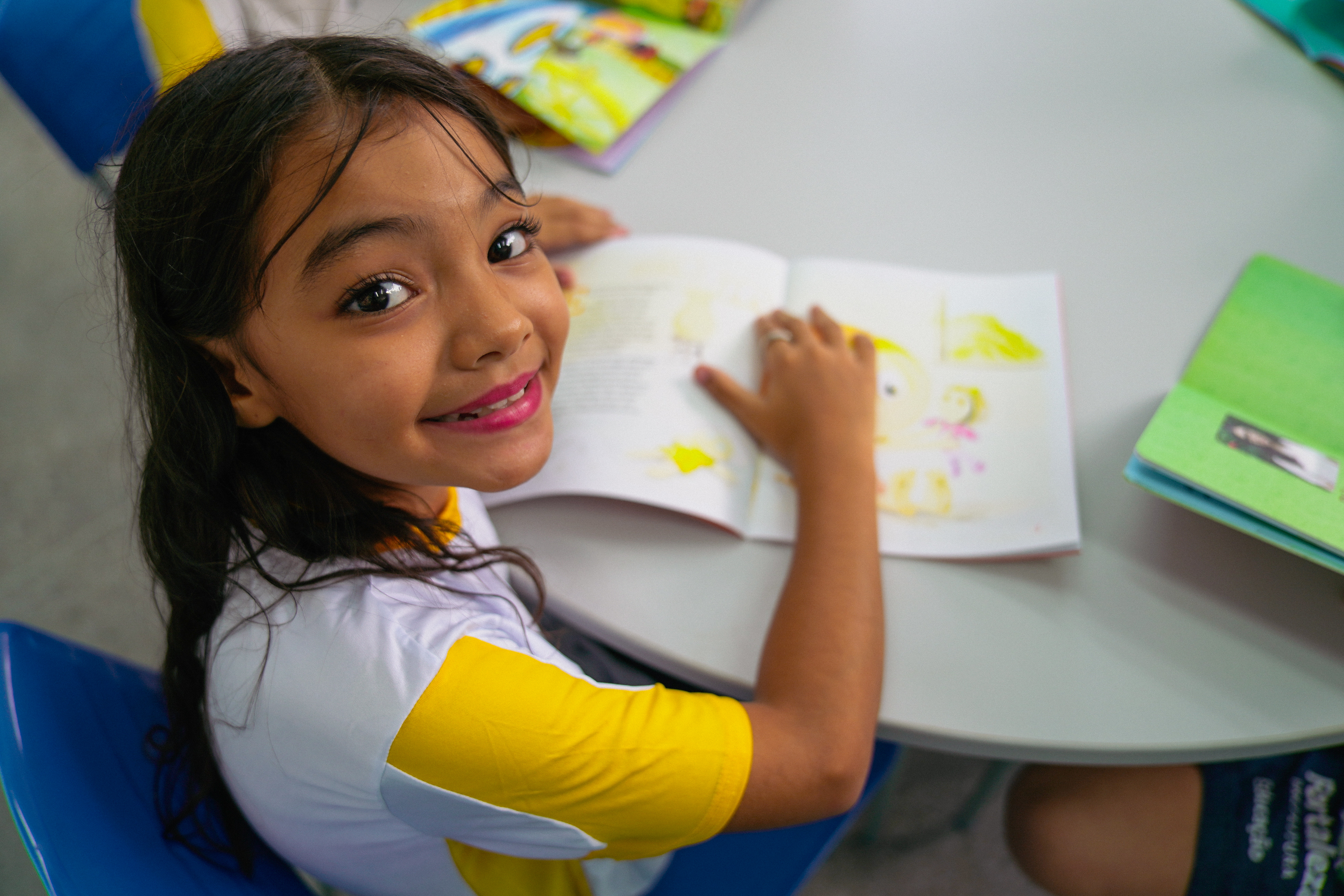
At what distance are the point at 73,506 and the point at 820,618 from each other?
60.0 inches

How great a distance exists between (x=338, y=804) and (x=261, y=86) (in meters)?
0.40

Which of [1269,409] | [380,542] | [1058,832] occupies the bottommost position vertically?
[1058,832]

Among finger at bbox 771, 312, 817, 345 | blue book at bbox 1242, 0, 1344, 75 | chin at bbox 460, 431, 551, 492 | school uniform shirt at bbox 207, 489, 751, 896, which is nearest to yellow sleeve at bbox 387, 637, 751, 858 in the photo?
school uniform shirt at bbox 207, 489, 751, 896

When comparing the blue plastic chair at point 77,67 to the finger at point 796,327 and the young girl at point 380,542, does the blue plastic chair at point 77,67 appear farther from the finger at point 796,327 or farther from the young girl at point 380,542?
the finger at point 796,327

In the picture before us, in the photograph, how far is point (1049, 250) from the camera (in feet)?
2.57

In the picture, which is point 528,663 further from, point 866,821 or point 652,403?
point 866,821

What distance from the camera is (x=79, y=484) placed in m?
1.57

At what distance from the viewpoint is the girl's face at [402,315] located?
0.46m

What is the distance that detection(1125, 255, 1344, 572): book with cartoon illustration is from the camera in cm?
56

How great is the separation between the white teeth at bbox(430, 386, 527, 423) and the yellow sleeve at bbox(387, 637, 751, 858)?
0.14 metres

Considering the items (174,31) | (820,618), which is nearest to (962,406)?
(820,618)

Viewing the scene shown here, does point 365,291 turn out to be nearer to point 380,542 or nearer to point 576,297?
point 380,542

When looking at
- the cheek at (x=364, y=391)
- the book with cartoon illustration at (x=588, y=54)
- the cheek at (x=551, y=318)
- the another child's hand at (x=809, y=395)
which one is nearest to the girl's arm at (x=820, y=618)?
the another child's hand at (x=809, y=395)

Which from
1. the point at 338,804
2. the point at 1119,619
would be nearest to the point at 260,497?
the point at 338,804
